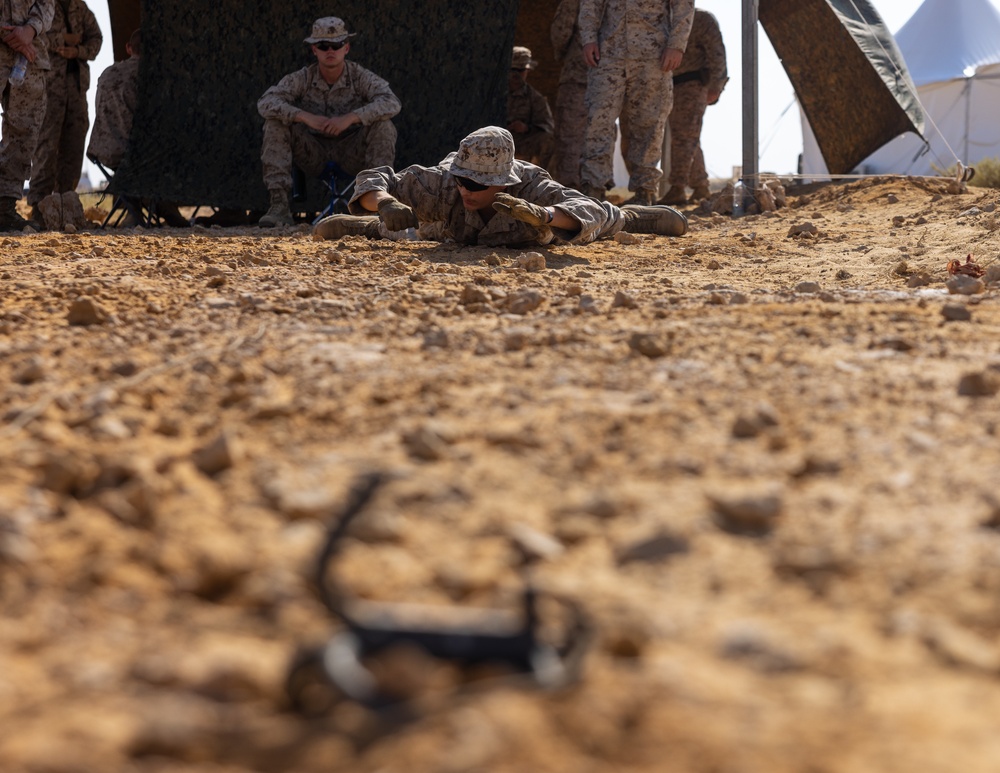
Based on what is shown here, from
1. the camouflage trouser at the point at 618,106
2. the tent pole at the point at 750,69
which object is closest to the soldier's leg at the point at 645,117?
the camouflage trouser at the point at 618,106

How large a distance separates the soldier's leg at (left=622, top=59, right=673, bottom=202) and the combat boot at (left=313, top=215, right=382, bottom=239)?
6.81 ft

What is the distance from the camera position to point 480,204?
4.44 metres

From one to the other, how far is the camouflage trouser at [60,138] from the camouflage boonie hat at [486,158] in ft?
10.6

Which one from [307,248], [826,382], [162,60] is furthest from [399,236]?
[826,382]

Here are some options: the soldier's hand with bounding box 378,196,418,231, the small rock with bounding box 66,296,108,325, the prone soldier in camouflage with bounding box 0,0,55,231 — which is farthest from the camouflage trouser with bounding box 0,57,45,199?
the small rock with bounding box 66,296,108,325

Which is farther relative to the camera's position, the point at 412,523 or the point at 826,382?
the point at 826,382

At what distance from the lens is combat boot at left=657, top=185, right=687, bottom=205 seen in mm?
7956

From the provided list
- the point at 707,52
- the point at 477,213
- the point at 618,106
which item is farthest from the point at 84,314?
the point at 707,52

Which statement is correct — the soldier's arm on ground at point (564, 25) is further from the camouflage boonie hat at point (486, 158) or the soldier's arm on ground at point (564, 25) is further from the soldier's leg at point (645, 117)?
the camouflage boonie hat at point (486, 158)

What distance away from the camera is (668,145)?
27.9ft

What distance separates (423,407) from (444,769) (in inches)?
38.3

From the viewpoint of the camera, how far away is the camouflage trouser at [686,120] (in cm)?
773

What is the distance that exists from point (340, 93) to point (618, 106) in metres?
1.67

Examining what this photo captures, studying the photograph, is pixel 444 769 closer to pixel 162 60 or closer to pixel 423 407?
pixel 423 407
